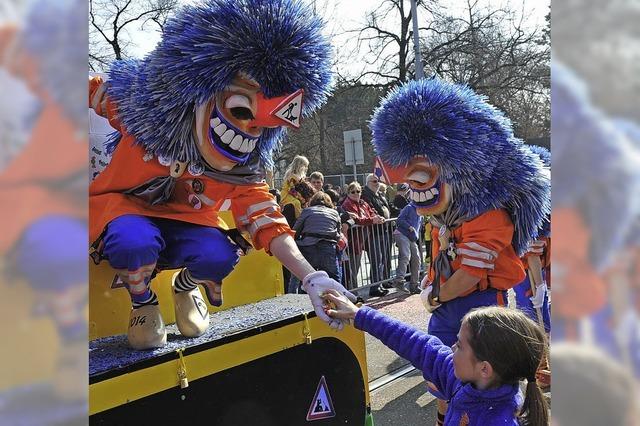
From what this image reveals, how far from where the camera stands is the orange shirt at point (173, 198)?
209 cm

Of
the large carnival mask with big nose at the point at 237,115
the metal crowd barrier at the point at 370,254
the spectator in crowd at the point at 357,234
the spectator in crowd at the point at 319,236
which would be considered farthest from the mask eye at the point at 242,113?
the spectator in crowd at the point at 357,234

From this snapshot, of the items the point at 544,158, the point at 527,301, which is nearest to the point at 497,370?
the point at 544,158

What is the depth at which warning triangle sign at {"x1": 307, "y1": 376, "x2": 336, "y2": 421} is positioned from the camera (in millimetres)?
2432

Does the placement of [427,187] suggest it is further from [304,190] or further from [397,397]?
[304,190]

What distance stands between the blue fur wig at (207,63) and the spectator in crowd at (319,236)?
136 inches

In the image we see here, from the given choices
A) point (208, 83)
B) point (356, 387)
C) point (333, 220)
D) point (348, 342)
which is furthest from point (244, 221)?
point (333, 220)

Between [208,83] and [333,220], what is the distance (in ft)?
12.2

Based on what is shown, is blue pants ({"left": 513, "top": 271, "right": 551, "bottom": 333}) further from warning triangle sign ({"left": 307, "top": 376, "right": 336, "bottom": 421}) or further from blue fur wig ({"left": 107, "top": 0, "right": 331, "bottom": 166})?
blue fur wig ({"left": 107, "top": 0, "right": 331, "bottom": 166})

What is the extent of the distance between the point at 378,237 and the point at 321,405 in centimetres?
511

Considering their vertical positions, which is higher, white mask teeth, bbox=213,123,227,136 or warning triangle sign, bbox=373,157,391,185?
white mask teeth, bbox=213,123,227,136
